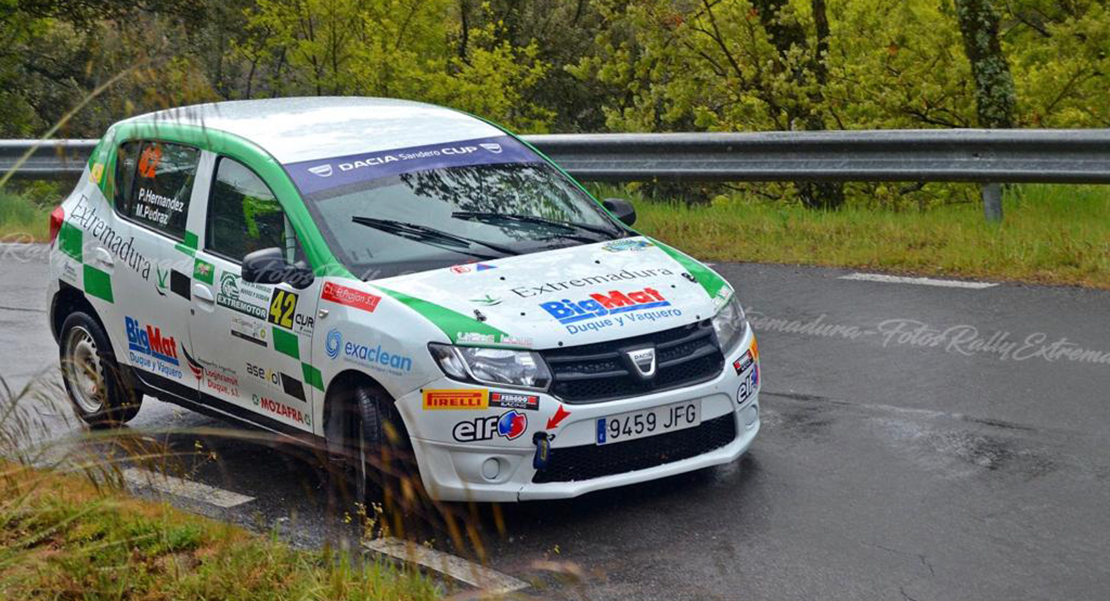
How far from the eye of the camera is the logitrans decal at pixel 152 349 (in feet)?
24.5

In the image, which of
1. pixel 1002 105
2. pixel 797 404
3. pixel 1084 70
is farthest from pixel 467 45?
pixel 797 404

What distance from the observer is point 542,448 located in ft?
19.7

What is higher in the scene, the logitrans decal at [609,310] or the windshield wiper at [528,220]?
the windshield wiper at [528,220]

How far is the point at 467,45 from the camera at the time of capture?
131ft

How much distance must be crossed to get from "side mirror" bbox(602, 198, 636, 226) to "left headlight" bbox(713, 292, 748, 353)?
1.17 m

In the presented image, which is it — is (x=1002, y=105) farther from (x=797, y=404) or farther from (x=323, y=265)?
(x=323, y=265)

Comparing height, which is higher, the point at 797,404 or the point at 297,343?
the point at 297,343

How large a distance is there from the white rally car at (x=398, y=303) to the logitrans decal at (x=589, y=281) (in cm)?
2

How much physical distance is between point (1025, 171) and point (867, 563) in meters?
6.73

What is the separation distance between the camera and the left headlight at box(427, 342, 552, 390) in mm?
5984

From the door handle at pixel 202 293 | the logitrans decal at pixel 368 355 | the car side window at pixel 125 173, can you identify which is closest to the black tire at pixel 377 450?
the logitrans decal at pixel 368 355

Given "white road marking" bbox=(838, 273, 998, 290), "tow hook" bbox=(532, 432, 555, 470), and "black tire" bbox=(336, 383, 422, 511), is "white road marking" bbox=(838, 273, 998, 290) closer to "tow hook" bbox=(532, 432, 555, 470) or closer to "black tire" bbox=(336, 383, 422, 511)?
"tow hook" bbox=(532, 432, 555, 470)

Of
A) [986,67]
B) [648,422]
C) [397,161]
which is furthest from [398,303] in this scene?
[986,67]

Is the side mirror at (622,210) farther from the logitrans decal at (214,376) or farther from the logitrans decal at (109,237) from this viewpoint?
the logitrans decal at (109,237)
